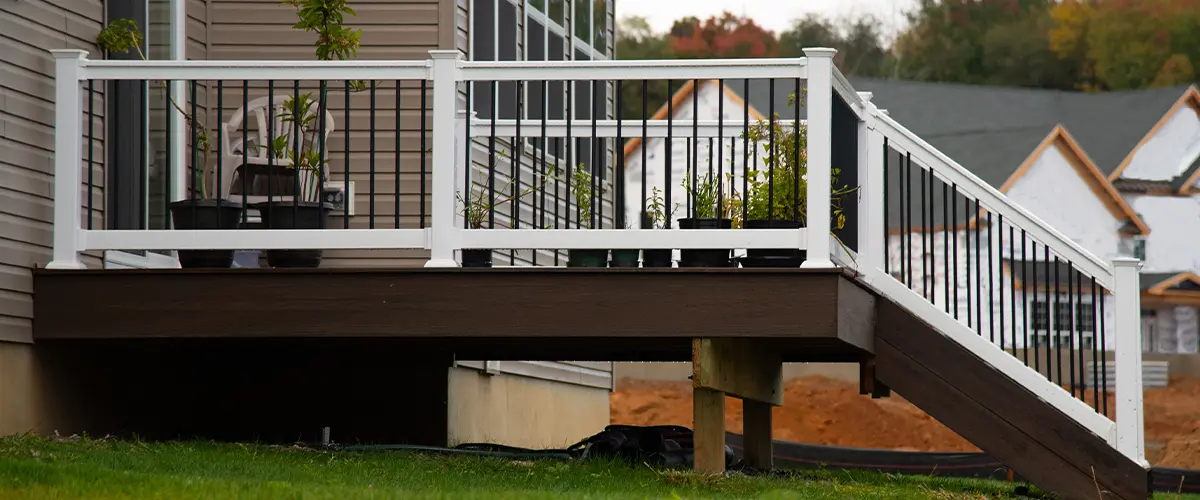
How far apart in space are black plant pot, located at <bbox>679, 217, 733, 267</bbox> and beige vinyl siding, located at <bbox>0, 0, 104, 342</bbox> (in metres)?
2.95

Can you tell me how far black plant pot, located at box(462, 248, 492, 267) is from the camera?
689 centimetres

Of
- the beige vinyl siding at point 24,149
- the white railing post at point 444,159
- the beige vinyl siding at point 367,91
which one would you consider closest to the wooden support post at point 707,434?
the white railing post at point 444,159

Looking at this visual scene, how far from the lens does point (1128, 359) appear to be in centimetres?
718

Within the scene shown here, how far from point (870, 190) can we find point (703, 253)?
1064 millimetres

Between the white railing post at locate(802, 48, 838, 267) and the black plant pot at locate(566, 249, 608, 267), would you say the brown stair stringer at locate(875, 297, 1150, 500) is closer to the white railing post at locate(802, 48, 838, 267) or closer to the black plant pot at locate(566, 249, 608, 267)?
the white railing post at locate(802, 48, 838, 267)

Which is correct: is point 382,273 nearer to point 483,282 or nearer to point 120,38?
point 483,282

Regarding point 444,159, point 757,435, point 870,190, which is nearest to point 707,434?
point 870,190

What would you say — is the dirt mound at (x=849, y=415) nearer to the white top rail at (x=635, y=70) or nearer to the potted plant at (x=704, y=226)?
the potted plant at (x=704, y=226)

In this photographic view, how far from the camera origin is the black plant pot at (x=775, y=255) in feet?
22.0

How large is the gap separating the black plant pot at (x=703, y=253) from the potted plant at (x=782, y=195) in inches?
4.6

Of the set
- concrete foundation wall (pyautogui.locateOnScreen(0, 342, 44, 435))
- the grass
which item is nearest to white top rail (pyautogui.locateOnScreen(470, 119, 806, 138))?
the grass

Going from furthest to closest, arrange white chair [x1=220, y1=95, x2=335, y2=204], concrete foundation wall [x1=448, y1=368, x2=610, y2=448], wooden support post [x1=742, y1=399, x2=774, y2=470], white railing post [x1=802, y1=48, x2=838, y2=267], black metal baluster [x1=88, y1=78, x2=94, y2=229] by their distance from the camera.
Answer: concrete foundation wall [x1=448, y1=368, x2=610, y2=448] < wooden support post [x1=742, y1=399, x2=774, y2=470] < white chair [x1=220, y1=95, x2=335, y2=204] < black metal baluster [x1=88, y1=78, x2=94, y2=229] < white railing post [x1=802, y1=48, x2=838, y2=267]

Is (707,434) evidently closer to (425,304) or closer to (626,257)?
(626,257)

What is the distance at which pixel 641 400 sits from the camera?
109ft
